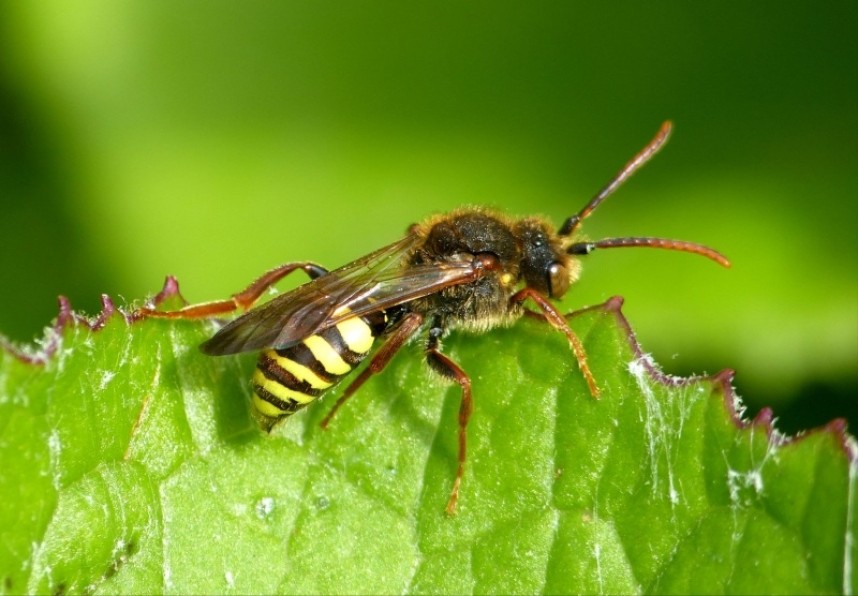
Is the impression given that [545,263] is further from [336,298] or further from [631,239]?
[336,298]

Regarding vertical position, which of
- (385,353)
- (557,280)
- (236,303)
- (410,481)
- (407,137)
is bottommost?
(410,481)

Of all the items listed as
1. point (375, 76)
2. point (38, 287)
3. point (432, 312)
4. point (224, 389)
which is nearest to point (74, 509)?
point (224, 389)

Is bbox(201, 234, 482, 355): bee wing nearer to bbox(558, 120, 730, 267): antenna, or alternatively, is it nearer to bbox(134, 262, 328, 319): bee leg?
bbox(134, 262, 328, 319): bee leg

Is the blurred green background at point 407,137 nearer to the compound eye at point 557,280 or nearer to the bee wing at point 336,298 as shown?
the compound eye at point 557,280

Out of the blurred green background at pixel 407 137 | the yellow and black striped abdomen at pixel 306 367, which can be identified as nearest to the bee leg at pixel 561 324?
the yellow and black striped abdomen at pixel 306 367

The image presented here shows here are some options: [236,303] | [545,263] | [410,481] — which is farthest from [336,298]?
[545,263]

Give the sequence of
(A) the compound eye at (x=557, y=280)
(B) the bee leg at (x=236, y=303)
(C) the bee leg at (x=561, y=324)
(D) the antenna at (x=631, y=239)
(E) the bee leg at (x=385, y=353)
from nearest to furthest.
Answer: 1. (C) the bee leg at (x=561, y=324)
2. (B) the bee leg at (x=236, y=303)
3. (E) the bee leg at (x=385, y=353)
4. (D) the antenna at (x=631, y=239)
5. (A) the compound eye at (x=557, y=280)
